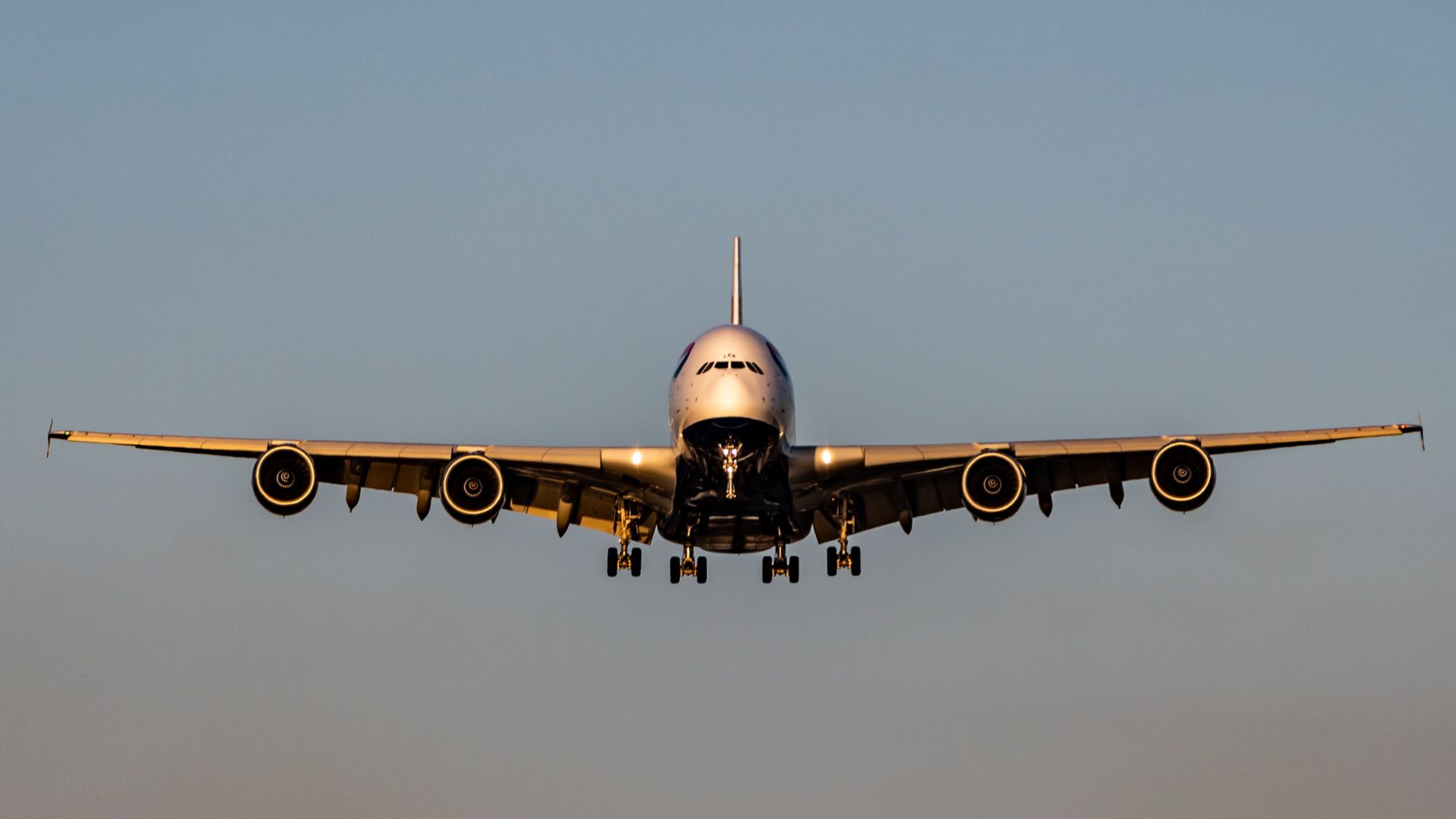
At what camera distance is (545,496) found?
183ft

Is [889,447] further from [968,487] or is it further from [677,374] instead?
[677,374]

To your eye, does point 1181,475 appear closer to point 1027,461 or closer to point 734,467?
point 1027,461

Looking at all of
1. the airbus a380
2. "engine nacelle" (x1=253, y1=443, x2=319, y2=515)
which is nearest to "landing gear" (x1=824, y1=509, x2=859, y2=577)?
the airbus a380

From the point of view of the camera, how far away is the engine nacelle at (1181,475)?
165 feet

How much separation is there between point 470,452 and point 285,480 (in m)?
4.58

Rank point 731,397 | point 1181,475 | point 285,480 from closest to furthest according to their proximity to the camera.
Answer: point 731,397 → point 1181,475 → point 285,480

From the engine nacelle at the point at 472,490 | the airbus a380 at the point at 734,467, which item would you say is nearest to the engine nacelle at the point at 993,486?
the airbus a380 at the point at 734,467

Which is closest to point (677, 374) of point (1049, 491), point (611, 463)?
point (611, 463)

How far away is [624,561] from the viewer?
2140 inches

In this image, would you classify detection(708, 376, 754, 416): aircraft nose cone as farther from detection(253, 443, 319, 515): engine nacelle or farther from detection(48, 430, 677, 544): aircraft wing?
detection(253, 443, 319, 515): engine nacelle

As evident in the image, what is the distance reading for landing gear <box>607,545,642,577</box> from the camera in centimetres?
5431

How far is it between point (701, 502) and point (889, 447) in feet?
16.3

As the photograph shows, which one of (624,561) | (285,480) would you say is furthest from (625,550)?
(285,480)

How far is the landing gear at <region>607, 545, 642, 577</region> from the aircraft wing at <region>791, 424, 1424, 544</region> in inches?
194
